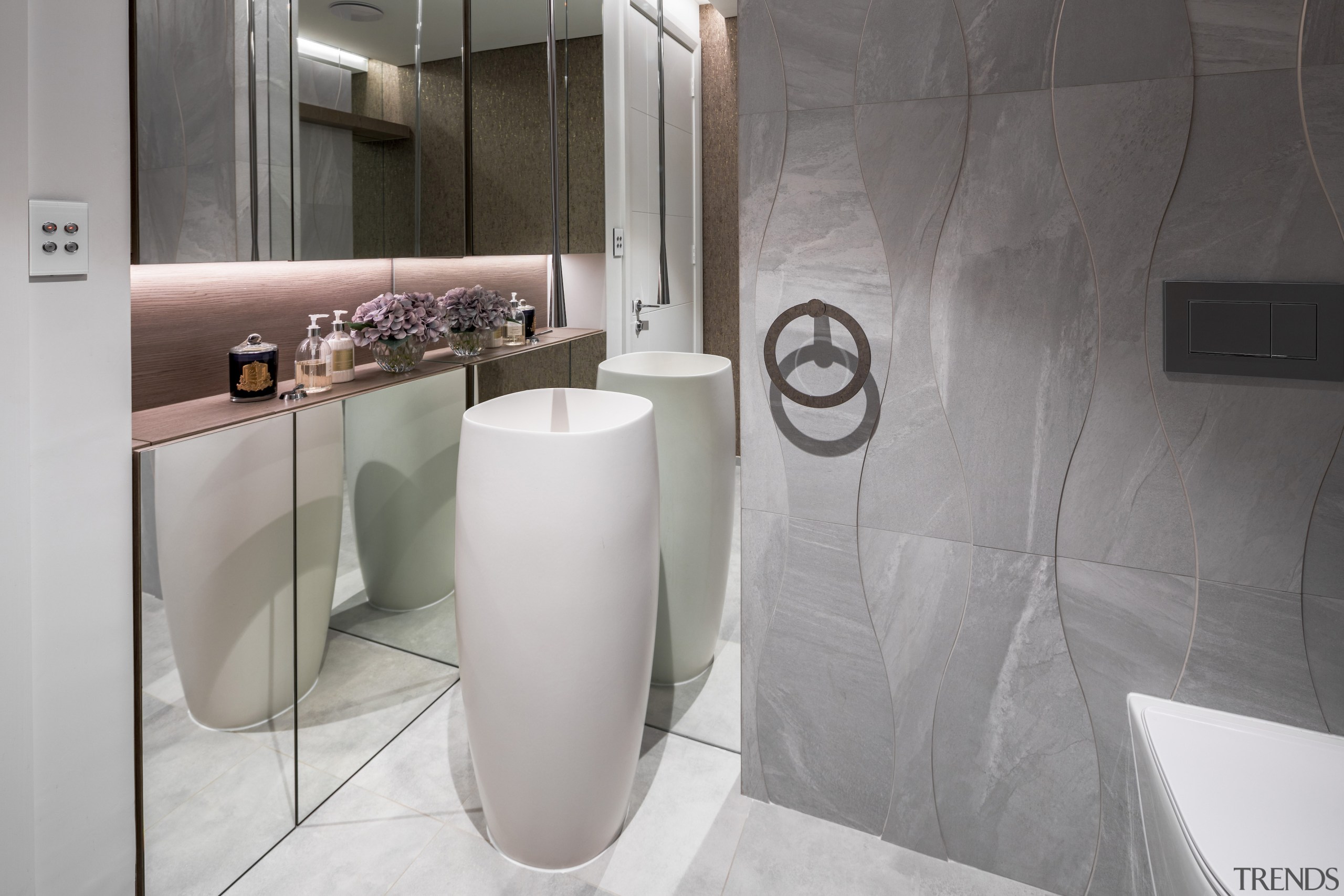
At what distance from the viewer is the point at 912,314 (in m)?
1.27

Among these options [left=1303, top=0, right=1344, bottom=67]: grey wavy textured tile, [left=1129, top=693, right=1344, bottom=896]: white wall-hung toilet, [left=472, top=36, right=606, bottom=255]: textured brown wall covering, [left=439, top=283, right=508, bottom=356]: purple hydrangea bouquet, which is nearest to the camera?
[left=1129, top=693, right=1344, bottom=896]: white wall-hung toilet

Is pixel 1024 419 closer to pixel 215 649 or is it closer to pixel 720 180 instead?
pixel 720 180

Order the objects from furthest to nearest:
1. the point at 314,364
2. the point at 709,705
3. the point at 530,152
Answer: the point at 530,152, the point at 709,705, the point at 314,364

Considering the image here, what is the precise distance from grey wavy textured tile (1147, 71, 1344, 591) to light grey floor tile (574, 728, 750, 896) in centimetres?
100

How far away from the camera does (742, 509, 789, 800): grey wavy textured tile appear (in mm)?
1447

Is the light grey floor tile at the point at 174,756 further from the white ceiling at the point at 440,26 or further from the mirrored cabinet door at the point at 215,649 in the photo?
the white ceiling at the point at 440,26

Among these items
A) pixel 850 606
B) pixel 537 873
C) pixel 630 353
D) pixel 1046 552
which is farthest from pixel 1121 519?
pixel 537 873

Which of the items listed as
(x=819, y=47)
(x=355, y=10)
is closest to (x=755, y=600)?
(x=819, y=47)

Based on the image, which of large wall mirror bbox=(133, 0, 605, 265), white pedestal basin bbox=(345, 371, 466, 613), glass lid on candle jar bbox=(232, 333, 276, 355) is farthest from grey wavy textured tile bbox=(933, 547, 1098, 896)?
glass lid on candle jar bbox=(232, 333, 276, 355)

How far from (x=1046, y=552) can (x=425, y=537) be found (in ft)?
4.44

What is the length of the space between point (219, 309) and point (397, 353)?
0.36m

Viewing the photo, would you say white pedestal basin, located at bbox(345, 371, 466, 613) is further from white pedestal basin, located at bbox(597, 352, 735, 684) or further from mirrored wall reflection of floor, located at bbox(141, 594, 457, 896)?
white pedestal basin, located at bbox(597, 352, 735, 684)

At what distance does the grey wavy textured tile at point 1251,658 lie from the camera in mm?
1078

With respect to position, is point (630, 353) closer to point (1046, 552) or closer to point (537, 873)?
point (1046, 552)
